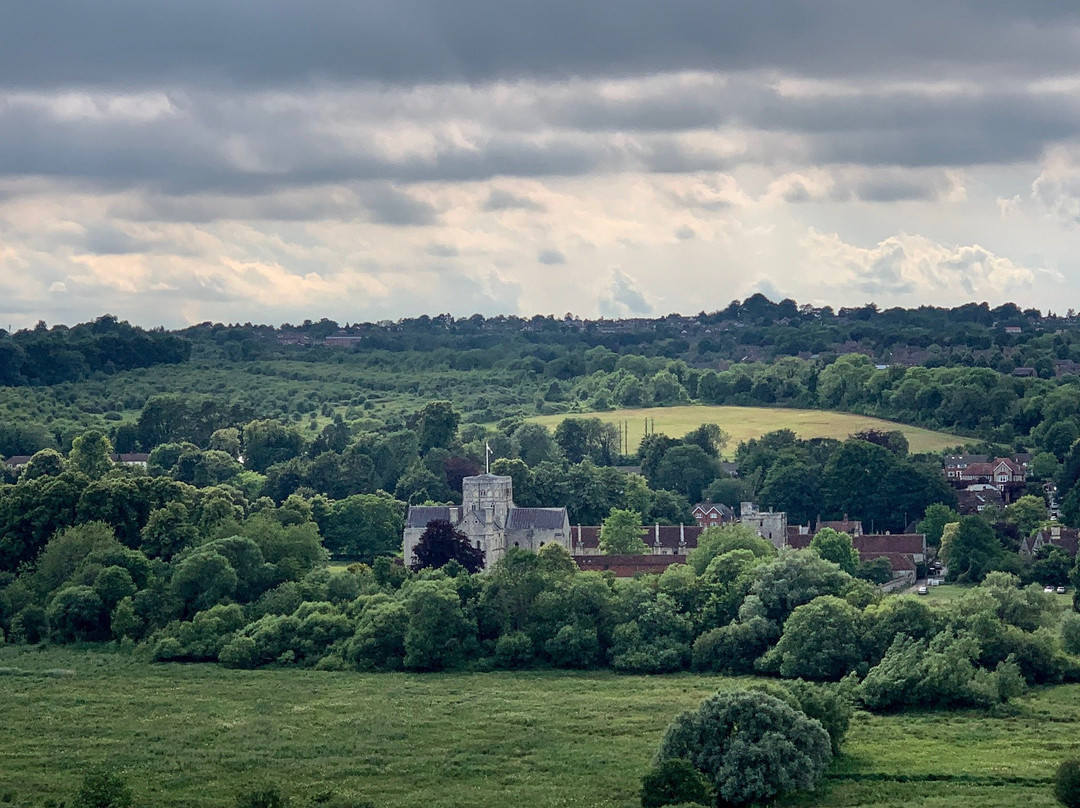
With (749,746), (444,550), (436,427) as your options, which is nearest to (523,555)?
(444,550)

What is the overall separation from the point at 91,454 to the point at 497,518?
107ft

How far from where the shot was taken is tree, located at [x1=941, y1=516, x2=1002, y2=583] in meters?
93.5

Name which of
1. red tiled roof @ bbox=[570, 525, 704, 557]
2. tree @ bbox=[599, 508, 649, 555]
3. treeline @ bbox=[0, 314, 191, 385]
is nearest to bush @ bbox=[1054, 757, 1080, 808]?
tree @ bbox=[599, 508, 649, 555]

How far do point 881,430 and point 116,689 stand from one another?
84376 millimetres

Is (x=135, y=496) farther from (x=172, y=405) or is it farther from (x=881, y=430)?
(x=881, y=430)

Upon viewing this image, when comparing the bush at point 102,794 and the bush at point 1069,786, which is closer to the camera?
the bush at point 102,794

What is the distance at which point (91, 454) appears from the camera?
116 metres

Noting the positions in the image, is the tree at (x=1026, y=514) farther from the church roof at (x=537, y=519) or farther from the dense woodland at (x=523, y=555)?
the church roof at (x=537, y=519)

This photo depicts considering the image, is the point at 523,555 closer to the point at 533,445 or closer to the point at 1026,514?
the point at 1026,514

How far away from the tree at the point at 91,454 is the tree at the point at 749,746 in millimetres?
66816

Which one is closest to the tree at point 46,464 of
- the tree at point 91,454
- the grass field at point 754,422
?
the tree at point 91,454

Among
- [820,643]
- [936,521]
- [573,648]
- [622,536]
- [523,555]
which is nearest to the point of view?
[820,643]

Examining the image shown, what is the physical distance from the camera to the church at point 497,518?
96938 mm

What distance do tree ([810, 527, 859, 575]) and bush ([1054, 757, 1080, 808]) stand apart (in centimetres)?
4027
